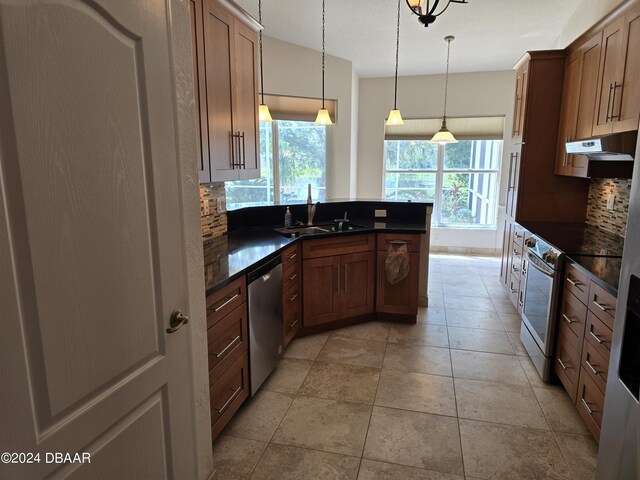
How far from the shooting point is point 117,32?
1067 mm

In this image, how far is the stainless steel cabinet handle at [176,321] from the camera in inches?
52.5

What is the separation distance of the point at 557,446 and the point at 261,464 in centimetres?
156

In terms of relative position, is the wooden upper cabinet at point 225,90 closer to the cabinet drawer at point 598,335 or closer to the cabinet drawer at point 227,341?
the cabinet drawer at point 227,341

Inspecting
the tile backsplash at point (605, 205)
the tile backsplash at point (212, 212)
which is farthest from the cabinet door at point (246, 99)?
the tile backsplash at point (605, 205)

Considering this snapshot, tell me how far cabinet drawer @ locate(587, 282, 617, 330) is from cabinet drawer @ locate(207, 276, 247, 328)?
1850 millimetres

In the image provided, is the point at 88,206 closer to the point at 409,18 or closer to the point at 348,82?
the point at 409,18

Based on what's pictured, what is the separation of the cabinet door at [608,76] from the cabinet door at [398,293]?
173cm

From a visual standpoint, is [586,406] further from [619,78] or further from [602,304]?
[619,78]

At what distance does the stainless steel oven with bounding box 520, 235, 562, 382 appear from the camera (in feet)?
8.72

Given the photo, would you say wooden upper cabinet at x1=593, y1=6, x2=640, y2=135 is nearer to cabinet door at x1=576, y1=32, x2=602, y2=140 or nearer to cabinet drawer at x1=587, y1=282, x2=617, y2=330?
cabinet door at x1=576, y1=32, x2=602, y2=140

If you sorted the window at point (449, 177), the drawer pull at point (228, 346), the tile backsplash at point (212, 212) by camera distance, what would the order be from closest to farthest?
the drawer pull at point (228, 346) < the tile backsplash at point (212, 212) < the window at point (449, 177)

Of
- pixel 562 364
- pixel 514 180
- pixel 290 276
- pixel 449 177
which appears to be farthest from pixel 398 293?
pixel 449 177

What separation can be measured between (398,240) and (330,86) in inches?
123

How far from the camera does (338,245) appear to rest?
3436mm
